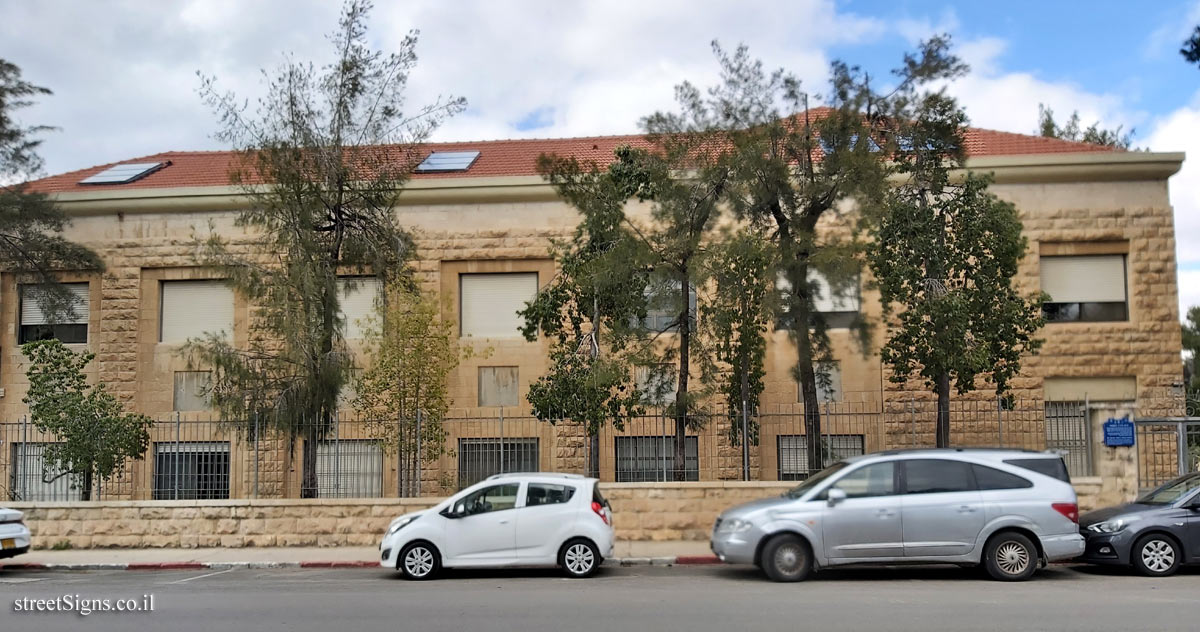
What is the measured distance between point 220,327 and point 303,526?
8.42 m

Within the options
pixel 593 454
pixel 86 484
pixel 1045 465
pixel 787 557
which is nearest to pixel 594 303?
pixel 593 454

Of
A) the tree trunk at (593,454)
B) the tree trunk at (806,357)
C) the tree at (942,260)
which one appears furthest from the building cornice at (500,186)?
the tree trunk at (806,357)

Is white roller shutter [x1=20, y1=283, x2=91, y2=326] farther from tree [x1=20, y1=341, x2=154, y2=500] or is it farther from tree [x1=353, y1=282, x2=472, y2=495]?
tree [x1=353, y1=282, x2=472, y2=495]

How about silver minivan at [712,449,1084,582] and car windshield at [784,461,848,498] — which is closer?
silver minivan at [712,449,1084,582]

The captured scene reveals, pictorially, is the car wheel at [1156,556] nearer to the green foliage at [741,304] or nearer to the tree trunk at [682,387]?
the green foliage at [741,304]

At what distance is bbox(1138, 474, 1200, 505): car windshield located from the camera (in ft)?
43.5

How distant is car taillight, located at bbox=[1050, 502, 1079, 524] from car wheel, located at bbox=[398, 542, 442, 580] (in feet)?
26.4

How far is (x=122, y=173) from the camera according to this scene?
27047mm

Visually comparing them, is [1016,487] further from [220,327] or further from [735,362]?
[220,327]

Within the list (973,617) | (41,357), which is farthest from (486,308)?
(973,617)

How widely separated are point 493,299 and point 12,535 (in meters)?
11.5

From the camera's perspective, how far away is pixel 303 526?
57.8 ft

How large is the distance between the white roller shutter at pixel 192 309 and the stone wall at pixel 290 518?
6923mm

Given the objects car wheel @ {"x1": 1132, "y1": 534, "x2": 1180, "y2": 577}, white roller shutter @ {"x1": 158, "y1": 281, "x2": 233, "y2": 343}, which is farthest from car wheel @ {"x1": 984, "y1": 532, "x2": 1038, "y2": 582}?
white roller shutter @ {"x1": 158, "y1": 281, "x2": 233, "y2": 343}
